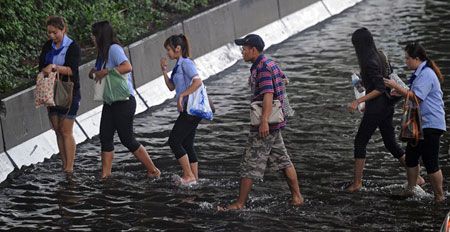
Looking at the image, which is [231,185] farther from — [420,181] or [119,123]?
[420,181]

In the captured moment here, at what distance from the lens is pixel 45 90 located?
13.4 m

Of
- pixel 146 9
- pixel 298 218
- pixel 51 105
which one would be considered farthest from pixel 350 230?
pixel 146 9

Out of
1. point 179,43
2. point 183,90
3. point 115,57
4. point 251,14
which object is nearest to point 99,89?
point 115,57

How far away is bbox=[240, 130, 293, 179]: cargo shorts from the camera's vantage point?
38.8 feet

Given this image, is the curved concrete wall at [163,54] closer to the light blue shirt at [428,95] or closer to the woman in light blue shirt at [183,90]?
the woman in light blue shirt at [183,90]

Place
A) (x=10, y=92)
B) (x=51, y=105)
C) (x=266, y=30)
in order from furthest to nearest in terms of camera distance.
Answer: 1. (x=266, y=30)
2. (x=10, y=92)
3. (x=51, y=105)

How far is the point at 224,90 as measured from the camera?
58.6ft

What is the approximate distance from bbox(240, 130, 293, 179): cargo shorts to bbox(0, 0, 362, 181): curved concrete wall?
3290 mm

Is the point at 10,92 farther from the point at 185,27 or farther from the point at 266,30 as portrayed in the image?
the point at 266,30

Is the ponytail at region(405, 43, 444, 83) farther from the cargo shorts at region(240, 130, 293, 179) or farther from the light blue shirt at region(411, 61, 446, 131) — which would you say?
the cargo shorts at region(240, 130, 293, 179)

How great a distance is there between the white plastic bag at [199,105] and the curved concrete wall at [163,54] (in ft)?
8.11

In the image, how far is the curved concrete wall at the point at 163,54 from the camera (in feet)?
47.0

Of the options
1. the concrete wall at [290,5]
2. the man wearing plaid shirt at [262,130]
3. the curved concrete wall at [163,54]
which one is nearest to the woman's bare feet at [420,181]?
the man wearing plaid shirt at [262,130]

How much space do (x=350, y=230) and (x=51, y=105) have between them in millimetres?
3919
